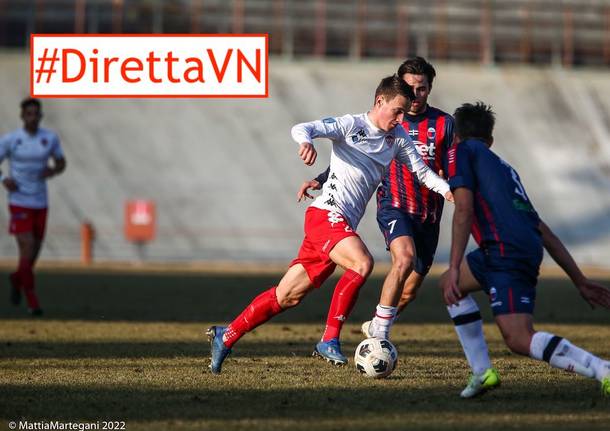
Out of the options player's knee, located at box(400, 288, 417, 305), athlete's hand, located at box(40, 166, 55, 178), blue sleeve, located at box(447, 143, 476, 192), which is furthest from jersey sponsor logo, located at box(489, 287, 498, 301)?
athlete's hand, located at box(40, 166, 55, 178)

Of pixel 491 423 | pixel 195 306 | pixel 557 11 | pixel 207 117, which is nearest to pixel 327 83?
pixel 207 117

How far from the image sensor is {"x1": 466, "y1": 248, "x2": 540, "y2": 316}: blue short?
680 centimetres

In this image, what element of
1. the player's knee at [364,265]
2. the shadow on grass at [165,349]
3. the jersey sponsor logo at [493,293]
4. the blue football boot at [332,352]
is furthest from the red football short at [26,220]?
the jersey sponsor logo at [493,293]

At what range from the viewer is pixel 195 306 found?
53.8 feet

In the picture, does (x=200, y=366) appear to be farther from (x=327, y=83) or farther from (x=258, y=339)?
(x=327, y=83)

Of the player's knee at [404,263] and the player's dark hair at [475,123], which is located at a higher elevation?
the player's dark hair at [475,123]

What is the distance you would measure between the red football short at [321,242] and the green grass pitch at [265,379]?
71 cm

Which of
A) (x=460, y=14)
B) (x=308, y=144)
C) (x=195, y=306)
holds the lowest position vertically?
(x=195, y=306)

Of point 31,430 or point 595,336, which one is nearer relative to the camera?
point 31,430

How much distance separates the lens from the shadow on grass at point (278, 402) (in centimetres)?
652

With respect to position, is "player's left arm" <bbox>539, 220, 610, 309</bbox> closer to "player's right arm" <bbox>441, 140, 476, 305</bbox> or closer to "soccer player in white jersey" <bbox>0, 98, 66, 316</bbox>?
"player's right arm" <bbox>441, 140, 476, 305</bbox>

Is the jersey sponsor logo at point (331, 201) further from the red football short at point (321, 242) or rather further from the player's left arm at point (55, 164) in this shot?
the player's left arm at point (55, 164)

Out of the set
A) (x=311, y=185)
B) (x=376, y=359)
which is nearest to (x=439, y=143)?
(x=311, y=185)

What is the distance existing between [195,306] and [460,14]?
26027mm
